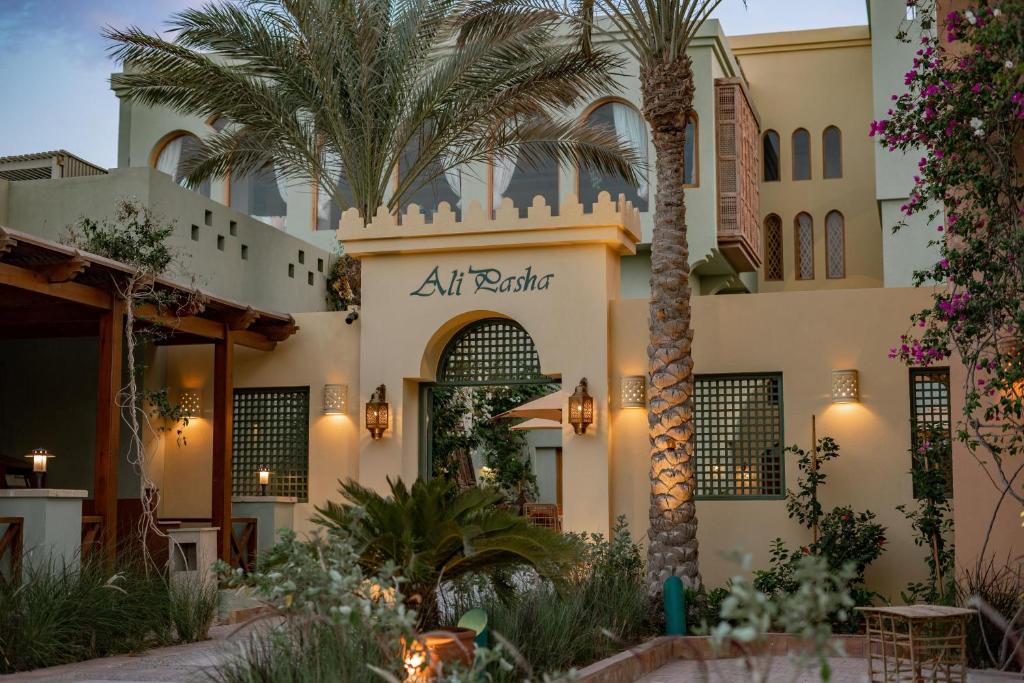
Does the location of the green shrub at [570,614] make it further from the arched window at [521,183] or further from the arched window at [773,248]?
the arched window at [773,248]

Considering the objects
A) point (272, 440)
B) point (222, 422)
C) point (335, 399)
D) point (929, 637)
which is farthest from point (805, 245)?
point (929, 637)

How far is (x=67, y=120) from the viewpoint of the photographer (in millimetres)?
24109

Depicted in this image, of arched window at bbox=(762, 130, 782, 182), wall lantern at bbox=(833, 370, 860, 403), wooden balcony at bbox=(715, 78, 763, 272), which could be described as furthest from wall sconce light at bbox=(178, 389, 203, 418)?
arched window at bbox=(762, 130, 782, 182)

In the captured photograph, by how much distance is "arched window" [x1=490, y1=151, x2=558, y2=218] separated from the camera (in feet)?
70.4

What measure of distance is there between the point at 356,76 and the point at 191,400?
4.63 meters

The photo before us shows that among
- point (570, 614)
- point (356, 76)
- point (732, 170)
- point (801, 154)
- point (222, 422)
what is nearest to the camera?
point (570, 614)

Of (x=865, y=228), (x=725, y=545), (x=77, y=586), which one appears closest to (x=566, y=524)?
(x=725, y=545)

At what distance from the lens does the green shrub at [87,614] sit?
8.54 m

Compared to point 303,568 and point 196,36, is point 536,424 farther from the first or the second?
point 303,568

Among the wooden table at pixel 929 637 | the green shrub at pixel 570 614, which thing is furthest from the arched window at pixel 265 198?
the wooden table at pixel 929 637

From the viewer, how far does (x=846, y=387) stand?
41.8 feet

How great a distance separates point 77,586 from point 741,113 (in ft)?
52.0

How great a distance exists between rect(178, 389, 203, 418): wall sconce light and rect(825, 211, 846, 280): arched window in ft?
48.2

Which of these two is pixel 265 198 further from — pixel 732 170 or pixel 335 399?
pixel 335 399
